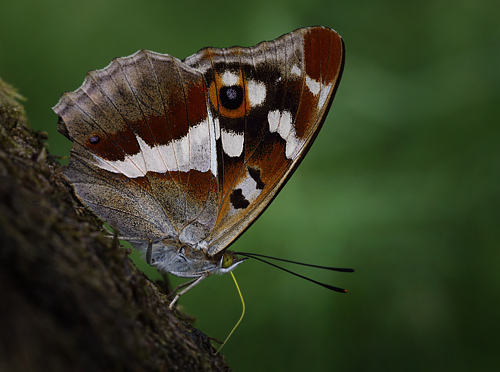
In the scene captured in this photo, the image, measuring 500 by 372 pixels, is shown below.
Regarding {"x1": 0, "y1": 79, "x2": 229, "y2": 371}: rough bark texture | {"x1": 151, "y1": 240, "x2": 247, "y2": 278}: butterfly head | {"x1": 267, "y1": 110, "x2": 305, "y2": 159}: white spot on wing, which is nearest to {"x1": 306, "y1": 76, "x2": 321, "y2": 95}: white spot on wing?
{"x1": 267, "y1": 110, "x2": 305, "y2": 159}: white spot on wing

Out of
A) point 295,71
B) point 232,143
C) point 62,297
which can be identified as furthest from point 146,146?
point 62,297

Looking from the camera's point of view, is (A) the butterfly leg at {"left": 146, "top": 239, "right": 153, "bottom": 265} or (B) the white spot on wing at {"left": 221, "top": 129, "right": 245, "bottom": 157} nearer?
(A) the butterfly leg at {"left": 146, "top": 239, "right": 153, "bottom": 265}

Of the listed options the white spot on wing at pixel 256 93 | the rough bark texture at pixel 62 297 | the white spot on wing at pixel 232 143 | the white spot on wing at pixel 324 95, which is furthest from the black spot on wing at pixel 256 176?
the rough bark texture at pixel 62 297

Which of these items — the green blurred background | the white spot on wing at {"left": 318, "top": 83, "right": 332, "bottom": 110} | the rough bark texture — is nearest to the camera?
the rough bark texture

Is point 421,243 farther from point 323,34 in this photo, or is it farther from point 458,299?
point 323,34

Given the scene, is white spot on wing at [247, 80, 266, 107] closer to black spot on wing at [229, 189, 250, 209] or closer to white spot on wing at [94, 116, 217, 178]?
white spot on wing at [94, 116, 217, 178]

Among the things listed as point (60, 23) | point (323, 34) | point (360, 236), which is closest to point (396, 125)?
point (360, 236)
